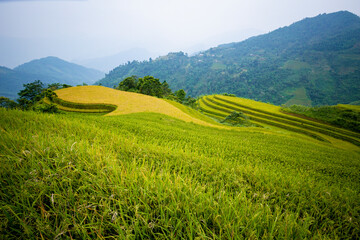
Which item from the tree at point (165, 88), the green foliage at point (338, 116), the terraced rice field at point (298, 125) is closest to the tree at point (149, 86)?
the tree at point (165, 88)

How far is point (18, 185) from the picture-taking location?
133cm

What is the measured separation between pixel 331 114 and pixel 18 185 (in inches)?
2288

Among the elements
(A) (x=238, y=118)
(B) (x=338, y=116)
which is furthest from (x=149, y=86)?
(B) (x=338, y=116)

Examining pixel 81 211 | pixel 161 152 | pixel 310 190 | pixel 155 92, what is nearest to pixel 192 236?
pixel 81 211

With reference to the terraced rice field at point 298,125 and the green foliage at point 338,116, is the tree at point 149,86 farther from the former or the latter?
the green foliage at point 338,116

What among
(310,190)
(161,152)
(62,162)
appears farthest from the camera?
(161,152)

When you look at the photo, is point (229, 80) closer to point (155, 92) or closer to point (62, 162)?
point (155, 92)

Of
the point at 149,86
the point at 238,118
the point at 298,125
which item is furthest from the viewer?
the point at 149,86

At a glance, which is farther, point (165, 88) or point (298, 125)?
point (165, 88)

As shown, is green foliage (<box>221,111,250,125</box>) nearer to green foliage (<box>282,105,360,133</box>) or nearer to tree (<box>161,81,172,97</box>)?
green foliage (<box>282,105,360,133</box>)

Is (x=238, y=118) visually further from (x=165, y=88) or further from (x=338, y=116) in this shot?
(x=165, y=88)

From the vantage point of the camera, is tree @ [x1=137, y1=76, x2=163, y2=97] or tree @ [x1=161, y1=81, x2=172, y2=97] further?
tree @ [x1=161, y1=81, x2=172, y2=97]

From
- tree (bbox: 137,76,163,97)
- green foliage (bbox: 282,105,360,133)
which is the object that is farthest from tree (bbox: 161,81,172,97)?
green foliage (bbox: 282,105,360,133)

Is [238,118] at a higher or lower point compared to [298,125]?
higher
